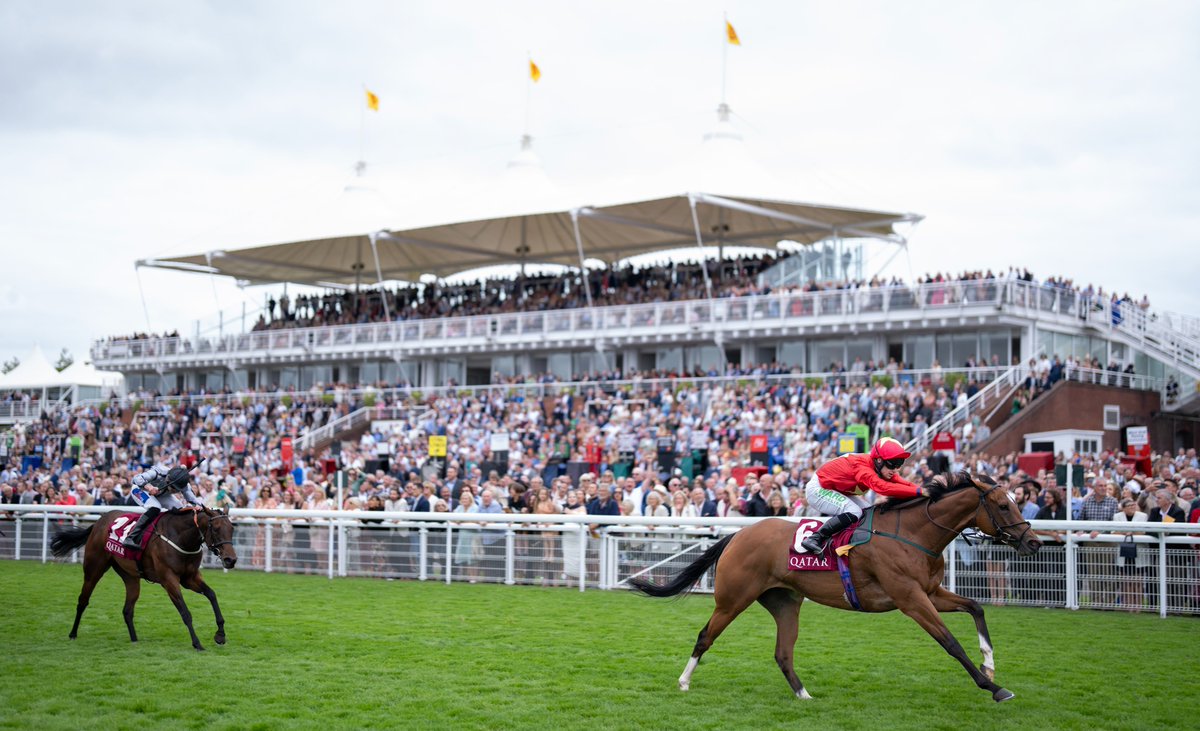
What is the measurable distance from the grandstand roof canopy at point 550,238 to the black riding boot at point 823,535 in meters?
25.4

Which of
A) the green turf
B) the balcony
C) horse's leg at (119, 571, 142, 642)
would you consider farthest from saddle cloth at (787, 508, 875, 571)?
the balcony

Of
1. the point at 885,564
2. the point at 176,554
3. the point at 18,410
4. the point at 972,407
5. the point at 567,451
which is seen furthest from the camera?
the point at 18,410

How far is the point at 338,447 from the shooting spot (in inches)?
1266

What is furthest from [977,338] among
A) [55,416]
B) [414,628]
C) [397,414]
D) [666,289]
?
[55,416]

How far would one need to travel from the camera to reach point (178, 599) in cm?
973

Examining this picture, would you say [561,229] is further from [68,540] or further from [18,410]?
[68,540]

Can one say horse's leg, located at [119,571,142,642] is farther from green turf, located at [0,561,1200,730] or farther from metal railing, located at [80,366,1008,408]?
metal railing, located at [80,366,1008,408]

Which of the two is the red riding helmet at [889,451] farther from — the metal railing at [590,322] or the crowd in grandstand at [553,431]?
the metal railing at [590,322]

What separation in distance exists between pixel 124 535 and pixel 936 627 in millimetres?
6653

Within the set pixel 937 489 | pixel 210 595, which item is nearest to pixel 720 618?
pixel 937 489

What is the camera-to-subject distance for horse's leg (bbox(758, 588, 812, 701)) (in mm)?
7770

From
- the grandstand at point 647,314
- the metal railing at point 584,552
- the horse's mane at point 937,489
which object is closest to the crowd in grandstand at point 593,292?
the grandstand at point 647,314

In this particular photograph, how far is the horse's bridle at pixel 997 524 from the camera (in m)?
7.84

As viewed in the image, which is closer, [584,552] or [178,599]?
[178,599]
